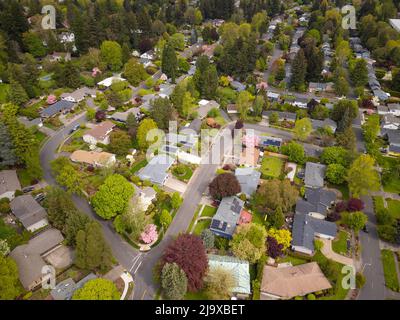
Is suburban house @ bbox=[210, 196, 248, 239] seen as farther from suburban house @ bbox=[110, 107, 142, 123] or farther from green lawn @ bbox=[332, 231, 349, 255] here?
suburban house @ bbox=[110, 107, 142, 123]

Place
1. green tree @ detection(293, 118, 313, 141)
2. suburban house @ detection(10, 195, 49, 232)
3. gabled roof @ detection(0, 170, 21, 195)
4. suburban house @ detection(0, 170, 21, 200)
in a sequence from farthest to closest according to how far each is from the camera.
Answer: green tree @ detection(293, 118, 313, 141) → gabled roof @ detection(0, 170, 21, 195) → suburban house @ detection(0, 170, 21, 200) → suburban house @ detection(10, 195, 49, 232)

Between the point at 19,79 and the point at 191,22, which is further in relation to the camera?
the point at 191,22

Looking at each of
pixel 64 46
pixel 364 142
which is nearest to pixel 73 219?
pixel 364 142

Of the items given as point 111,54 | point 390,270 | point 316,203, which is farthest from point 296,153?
point 111,54

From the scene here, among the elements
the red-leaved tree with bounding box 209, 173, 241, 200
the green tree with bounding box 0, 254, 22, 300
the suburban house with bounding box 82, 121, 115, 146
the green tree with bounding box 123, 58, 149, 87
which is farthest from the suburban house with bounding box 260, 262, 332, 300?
the green tree with bounding box 123, 58, 149, 87

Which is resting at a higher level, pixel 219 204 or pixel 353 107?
pixel 353 107

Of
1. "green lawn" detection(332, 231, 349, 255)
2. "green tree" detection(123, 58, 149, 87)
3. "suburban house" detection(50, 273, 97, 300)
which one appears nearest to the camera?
"suburban house" detection(50, 273, 97, 300)

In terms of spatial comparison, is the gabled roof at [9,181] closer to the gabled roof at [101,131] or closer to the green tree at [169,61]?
the gabled roof at [101,131]

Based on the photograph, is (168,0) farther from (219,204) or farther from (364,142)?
(219,204)
